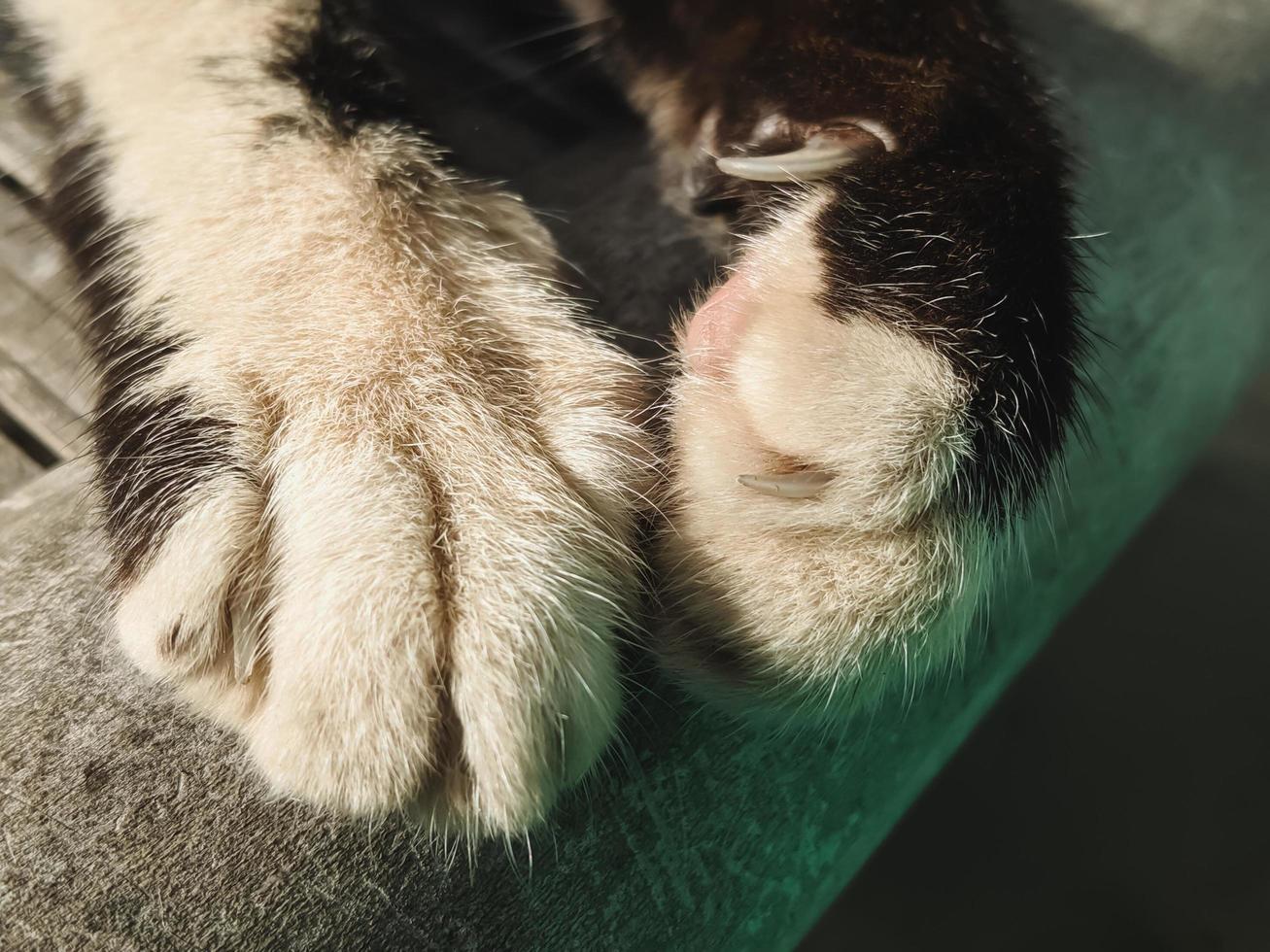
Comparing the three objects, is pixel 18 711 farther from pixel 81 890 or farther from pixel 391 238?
pixel 391 238

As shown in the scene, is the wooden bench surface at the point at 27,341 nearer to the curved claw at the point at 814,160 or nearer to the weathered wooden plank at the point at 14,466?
the weathered wooden plank at the point at 14,466

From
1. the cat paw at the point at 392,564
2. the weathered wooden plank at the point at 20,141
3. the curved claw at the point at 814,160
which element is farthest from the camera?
the weathered wooden plank at the point at 20,141

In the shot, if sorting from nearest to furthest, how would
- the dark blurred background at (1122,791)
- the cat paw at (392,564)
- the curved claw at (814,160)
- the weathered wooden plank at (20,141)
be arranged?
the cat paw at (392,564) < the curved claw at (814,160) < the weathered wooden plank at (20,141) < the dark blurred background at (1122,791)

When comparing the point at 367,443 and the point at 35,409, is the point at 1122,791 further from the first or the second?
the point at 35,409

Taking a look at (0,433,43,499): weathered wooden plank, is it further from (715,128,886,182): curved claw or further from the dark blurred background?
the dark blurred background

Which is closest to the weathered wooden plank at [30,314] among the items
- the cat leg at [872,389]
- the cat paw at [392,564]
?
the cat paw at [392,564]

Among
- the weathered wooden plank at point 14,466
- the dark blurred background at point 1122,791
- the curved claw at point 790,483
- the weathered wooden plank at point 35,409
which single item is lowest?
the dark blurred background at point 1122,791

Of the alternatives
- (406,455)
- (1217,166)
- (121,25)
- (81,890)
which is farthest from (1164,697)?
(121,25)
